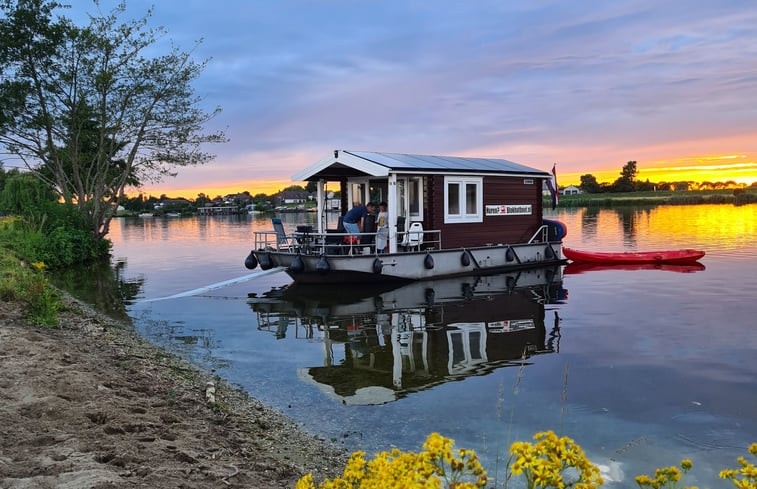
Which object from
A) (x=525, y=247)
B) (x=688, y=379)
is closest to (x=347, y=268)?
(x=525, y=247)

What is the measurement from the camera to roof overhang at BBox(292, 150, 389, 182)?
627 inches

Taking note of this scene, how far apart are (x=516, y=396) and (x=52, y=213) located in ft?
82.7

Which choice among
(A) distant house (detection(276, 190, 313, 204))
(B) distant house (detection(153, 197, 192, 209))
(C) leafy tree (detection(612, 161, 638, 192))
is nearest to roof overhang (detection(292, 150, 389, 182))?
(C) leafy tree (detection(612, 161, 638, 192))

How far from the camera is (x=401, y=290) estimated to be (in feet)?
54.2

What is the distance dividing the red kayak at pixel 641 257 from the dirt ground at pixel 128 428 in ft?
59.7

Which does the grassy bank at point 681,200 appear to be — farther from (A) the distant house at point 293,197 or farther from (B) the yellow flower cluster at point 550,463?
(B) the yellow flower cluster at point 550,463

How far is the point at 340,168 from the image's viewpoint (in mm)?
17422

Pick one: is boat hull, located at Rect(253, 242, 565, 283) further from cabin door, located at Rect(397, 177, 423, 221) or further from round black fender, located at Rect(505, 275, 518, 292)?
cabin door, located at Rect(397, 177, 423, 221)

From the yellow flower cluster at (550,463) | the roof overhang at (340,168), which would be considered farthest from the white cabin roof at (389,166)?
the yellow flower cluster at (550,463)

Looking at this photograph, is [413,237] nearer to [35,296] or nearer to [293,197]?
[35,296]

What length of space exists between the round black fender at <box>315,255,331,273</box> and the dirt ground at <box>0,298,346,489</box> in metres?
7.18

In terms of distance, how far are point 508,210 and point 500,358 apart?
37.4ft

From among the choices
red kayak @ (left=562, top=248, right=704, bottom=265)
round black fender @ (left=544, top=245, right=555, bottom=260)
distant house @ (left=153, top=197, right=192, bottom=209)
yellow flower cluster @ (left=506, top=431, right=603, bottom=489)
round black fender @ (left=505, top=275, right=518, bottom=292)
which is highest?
distant house @ (left=153, top=197, right=192, bottom=209)

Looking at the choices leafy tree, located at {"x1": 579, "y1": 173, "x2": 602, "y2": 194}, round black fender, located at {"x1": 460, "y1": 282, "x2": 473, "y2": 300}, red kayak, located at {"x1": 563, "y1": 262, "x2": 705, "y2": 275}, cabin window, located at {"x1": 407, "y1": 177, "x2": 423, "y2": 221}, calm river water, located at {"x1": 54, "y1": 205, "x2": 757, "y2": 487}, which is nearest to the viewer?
calm river water, located at {"x1": 54, "y1": 205, "x2": 757, "y2": 487}
